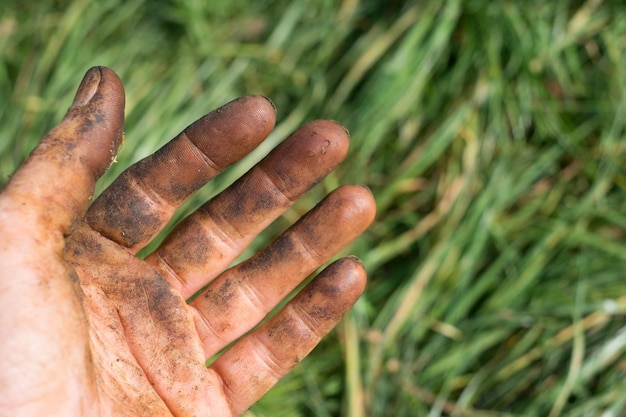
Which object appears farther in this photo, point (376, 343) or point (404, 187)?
point (404, 187)

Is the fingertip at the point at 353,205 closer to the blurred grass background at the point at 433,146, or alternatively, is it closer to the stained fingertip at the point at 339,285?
the stained fingertip at the point at 339,285

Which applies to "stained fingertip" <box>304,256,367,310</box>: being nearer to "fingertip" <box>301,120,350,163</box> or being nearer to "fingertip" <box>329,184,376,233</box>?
"fingertip" <box>329,184,376,233</box>

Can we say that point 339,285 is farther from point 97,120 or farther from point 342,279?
point 97,120

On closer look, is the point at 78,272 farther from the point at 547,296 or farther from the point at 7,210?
the point at 547,296

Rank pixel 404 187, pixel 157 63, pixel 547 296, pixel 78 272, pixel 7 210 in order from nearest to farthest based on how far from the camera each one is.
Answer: pixel 7 210, pixel 78 272, pixel 547 296, pixel 404 187, pixel 157 63

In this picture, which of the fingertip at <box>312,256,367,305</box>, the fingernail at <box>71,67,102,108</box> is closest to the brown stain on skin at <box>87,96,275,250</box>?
the fingernail at <box>71,67,102,108</box>

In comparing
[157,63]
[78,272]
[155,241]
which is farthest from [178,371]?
[157,63]

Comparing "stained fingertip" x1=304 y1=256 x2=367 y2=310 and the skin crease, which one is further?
"stained fingertip" x1=304 y1=256 x2=367 y2=310

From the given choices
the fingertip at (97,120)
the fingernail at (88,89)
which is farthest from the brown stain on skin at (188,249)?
the fingernail at (88,89)
